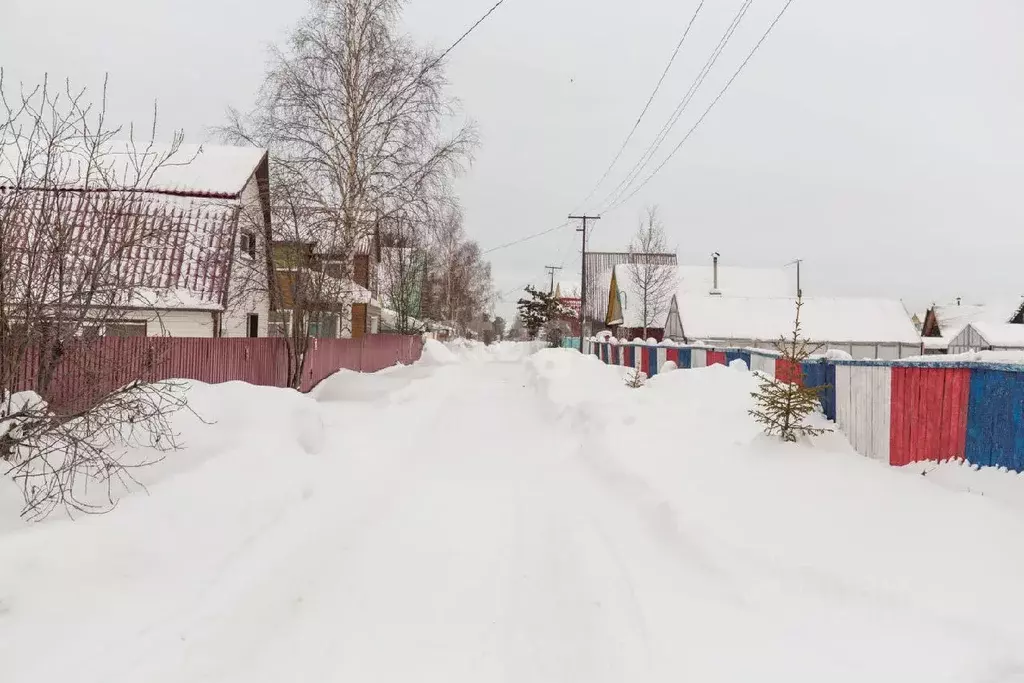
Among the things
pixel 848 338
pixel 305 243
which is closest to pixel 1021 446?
pixel 305 243

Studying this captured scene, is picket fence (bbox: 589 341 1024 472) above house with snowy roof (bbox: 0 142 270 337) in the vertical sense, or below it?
below

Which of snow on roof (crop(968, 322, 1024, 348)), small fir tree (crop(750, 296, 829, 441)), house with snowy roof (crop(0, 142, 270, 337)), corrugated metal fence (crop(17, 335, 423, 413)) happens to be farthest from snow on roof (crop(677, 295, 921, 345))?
small fir tree (crop(750, 296, 829, 441))

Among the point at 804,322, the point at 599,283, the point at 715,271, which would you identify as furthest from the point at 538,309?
the point at 804,322

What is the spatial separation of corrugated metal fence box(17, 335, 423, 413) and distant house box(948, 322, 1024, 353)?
37.3 m

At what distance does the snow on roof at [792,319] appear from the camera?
36.8m

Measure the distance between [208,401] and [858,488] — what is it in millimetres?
7249

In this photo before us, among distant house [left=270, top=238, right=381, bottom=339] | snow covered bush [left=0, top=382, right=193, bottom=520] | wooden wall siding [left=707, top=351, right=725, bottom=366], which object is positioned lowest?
snow covered bush [left=0, top=382, right=193, bottom=520]

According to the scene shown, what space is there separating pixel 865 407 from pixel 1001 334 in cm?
4155

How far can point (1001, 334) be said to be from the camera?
38.3 meters

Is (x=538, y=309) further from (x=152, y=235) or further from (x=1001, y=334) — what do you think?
(x=152, y=235)

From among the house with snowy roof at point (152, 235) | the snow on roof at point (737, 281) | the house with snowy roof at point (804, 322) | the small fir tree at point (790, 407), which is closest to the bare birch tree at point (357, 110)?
the house with snowy roof at point (152, 235)

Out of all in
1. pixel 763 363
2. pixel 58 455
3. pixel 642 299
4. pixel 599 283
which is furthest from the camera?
pixel 599 283

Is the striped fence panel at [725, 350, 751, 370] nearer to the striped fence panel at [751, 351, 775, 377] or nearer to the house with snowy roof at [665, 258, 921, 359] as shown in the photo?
the striped fence panel at [751, 351, 775, 377]

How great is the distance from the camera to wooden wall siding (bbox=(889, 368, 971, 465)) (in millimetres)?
5535
